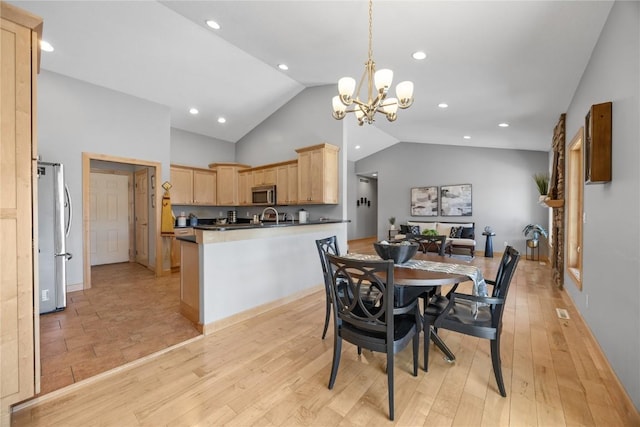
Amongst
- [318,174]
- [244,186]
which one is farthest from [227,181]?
[318,174]

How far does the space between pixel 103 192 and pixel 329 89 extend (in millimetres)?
5345

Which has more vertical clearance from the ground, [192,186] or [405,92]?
[405,92]

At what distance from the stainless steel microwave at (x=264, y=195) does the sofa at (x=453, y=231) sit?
3324 millimetres

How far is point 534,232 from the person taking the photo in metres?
6.46

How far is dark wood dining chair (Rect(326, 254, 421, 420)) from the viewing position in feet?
5.32

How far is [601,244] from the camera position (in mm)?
2273

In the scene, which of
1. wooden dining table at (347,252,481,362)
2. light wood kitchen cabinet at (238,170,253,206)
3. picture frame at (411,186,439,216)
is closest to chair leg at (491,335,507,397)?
wooden dining table at (347,252,481,362)

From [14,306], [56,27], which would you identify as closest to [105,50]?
[56,27]

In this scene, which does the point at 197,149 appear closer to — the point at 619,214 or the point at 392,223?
the point at 392,223

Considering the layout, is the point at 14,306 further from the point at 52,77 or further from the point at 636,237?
the point at 52,77

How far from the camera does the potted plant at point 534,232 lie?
246 inches

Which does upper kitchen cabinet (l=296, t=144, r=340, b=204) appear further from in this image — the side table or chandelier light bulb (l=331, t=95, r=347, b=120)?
the side table

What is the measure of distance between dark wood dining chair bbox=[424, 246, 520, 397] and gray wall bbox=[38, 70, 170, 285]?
5061 mm

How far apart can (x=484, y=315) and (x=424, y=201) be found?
22.2ft
